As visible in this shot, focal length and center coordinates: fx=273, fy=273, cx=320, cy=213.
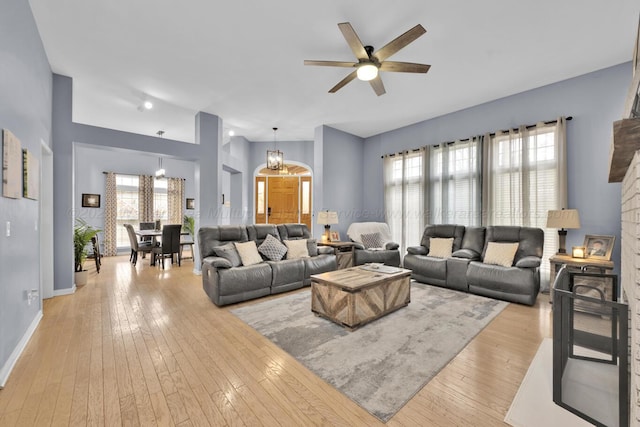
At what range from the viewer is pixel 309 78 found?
383cm

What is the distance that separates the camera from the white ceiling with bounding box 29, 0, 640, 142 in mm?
2537

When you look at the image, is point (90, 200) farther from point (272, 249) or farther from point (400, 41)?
point (400, 41)

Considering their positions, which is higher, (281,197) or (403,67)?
(403,67)

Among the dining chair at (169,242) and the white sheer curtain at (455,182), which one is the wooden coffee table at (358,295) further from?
the dining chair at (169,242)

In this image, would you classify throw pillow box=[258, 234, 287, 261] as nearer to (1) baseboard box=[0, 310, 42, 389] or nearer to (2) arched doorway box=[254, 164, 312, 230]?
(1) baseboard box=[0, 310, 42, 389]

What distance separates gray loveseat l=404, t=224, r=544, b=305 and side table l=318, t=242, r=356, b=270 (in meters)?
1.03

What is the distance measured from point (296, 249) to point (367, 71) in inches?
107

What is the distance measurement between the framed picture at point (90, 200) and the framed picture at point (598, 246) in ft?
32.8

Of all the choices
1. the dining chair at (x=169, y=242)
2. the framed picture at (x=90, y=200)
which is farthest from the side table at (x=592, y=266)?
the framed picture at (x=90, y=200)

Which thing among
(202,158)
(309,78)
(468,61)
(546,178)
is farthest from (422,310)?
(202,158)

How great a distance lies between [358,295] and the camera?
8.89ft

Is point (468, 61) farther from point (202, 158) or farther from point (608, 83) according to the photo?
point (202, 158)

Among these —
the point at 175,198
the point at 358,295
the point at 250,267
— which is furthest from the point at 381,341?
the point at 175,198

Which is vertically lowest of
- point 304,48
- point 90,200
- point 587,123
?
point 90,200
